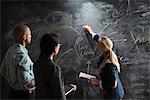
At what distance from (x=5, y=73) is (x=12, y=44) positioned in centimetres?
21

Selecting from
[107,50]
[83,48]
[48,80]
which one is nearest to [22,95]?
[48,80]

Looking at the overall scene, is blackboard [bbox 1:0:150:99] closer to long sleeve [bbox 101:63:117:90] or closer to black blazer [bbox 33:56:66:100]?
long sleeve [bbox 101:63:117:90]

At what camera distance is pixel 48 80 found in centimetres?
154

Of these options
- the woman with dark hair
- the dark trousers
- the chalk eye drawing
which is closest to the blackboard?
the chalk eye drawing

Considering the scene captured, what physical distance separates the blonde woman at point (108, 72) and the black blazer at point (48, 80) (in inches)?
16.3

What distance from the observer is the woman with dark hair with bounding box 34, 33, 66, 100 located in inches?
59.8

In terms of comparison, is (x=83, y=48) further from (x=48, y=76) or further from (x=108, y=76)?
(x=48, y=76)

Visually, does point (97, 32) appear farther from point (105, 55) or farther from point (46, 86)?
point (46, 86)

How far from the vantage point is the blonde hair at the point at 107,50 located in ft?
6.24

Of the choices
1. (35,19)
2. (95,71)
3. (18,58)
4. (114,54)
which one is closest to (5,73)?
(18,58)

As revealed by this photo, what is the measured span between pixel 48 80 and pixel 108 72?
465mm

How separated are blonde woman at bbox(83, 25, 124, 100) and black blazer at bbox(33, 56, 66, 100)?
0.41 metres

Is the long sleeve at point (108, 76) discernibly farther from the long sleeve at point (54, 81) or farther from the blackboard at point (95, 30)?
the long sleeve at point (54, 81)

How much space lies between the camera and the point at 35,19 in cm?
205
